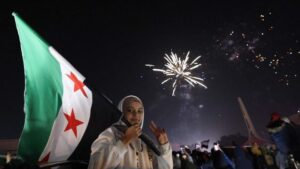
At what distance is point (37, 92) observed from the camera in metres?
4.87

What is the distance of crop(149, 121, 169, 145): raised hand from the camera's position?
358cm

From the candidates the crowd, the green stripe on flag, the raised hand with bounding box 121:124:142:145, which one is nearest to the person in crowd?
the crowd

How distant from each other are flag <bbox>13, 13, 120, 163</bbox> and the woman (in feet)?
1.94

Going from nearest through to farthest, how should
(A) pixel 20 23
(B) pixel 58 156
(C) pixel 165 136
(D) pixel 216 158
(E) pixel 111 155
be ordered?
A: (E) pixel 111 155 → (C) pixel 165 136 → (B) pixel 58 156 → (A) pixel 20 23 → (D) pixel 216 158

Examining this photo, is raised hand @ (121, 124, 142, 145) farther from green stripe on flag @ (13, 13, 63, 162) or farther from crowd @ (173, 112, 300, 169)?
crowd @ (173, 112, 300, 169)

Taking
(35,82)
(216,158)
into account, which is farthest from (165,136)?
(216,158)

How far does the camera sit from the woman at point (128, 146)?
310 centimetres

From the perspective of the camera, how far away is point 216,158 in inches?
453

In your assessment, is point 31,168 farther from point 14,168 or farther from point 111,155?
point 111,155

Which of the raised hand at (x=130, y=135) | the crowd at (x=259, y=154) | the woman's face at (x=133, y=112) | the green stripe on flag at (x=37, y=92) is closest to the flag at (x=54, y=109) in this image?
the green stripe on flag at (x=37, y=92)

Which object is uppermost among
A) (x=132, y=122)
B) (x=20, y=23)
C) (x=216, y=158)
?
(x=20, y=23)

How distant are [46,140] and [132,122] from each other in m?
1.52

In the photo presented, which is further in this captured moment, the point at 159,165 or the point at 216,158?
the point at 216,158

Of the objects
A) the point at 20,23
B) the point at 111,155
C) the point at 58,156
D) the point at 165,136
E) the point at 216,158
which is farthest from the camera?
the point at 216,158
